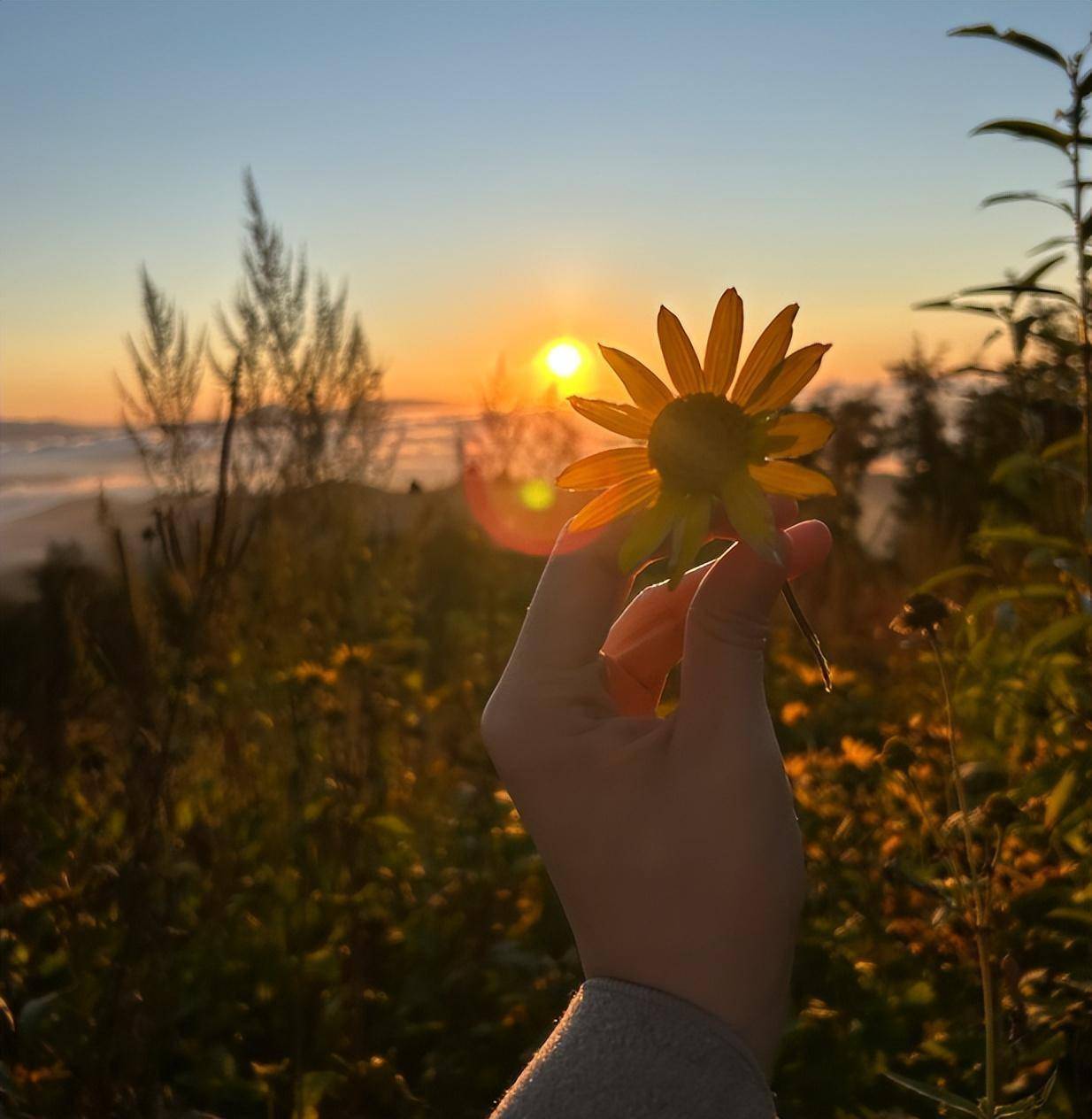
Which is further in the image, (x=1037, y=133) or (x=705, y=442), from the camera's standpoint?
(x=1037, y=133)

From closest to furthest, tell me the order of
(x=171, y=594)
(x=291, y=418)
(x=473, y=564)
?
(x=171, y=594) → (x=291, y=418) → (x=473, y=564)

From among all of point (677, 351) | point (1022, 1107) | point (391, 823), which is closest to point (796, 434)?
point (677, 351)

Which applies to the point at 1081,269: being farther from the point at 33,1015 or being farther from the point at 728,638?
the point at 33,1015

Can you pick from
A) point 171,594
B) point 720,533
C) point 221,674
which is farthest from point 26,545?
point 720,533

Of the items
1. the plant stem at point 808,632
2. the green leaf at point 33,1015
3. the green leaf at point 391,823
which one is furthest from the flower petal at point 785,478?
the green leaf at point 391,823

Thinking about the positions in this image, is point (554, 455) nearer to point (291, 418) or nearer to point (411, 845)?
point (291, 418)

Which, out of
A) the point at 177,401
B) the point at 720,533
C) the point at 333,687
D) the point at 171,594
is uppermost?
the point at 177,401
